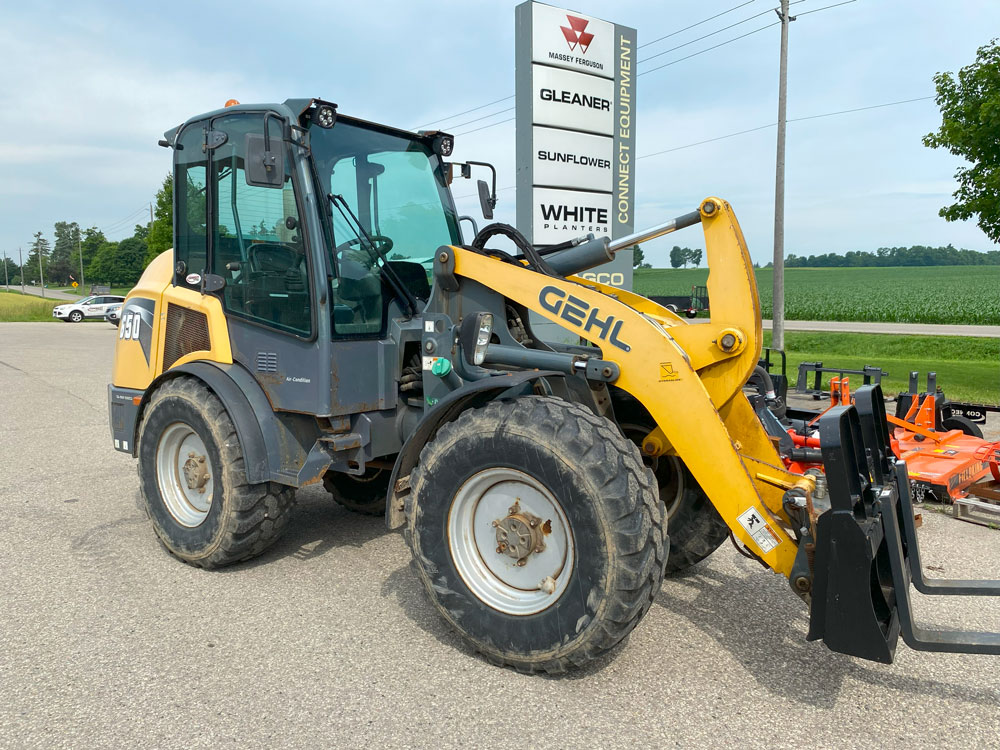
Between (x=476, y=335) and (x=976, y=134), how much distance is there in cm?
899

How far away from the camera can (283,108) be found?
4.14 metres

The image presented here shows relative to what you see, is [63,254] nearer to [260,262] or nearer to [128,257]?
[128,257]

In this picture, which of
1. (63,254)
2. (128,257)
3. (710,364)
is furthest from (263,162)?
(63,254)

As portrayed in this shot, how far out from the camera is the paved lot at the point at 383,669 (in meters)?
2.88

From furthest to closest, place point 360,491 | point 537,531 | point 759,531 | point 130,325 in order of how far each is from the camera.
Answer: point 360,491
point 130,325
point 537,531
point 759,531

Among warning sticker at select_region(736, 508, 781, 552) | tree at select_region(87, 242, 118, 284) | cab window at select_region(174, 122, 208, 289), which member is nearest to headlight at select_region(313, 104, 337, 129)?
cab window at select_region(174, 122, 208, 289)

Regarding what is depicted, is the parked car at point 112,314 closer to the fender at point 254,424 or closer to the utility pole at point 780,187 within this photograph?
the utility pole at point 780,187

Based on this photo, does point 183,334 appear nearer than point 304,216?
No

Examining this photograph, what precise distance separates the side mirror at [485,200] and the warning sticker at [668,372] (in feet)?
7.81

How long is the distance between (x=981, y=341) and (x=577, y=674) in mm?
20197

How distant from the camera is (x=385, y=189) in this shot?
15.3 ft

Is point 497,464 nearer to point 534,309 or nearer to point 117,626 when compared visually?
point 534,309

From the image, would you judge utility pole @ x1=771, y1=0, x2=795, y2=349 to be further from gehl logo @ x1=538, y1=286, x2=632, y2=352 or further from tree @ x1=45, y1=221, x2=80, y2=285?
tree @ x1=45, y1=221, x2=80, y2=285

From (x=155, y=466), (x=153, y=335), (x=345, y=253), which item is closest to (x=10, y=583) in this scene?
(x=155, y=466)
